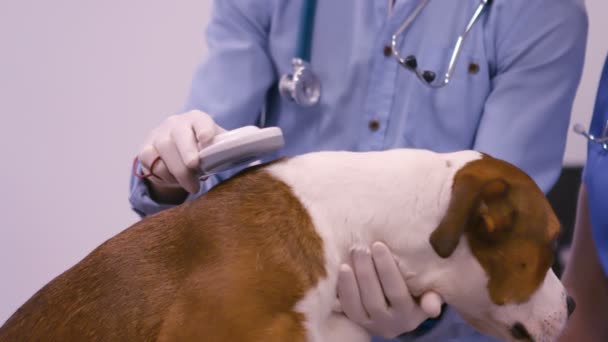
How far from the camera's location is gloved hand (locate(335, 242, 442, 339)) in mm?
1051

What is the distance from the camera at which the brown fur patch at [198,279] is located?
962mm

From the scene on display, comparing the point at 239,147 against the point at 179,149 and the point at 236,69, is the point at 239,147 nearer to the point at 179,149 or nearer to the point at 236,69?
the point at 179,149

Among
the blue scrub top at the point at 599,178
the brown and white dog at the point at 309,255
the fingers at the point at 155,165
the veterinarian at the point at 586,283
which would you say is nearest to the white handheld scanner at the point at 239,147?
the brown and white dog at the point at 309,255

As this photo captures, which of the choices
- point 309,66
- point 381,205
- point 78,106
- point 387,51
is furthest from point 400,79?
point 78,106

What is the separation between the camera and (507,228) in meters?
1.05

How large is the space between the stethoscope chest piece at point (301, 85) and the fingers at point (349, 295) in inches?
17.7

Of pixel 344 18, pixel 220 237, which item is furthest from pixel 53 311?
pixel 344 18

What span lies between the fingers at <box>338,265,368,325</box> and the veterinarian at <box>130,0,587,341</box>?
228 millimetres

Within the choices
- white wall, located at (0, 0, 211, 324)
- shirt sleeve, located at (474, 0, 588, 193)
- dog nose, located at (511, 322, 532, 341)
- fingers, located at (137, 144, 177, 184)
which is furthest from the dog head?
white wall, located at (0, 0, 211, 324)

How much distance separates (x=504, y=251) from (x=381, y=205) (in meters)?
0.19

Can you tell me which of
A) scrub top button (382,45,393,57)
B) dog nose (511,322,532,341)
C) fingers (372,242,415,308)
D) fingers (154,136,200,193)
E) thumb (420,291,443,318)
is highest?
scrub top button (382,45,393,57)

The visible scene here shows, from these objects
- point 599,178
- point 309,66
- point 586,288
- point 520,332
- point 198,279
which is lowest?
point 586,288

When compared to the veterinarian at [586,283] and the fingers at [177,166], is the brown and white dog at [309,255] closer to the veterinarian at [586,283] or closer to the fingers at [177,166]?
the fingers at [177,166]

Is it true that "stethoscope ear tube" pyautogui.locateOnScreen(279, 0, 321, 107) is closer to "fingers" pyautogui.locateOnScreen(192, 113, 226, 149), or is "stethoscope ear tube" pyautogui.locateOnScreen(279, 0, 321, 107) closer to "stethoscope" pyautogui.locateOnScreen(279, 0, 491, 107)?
"stethoscope" pyautogui.locateOnScreen(279, 0, 491, 107)
